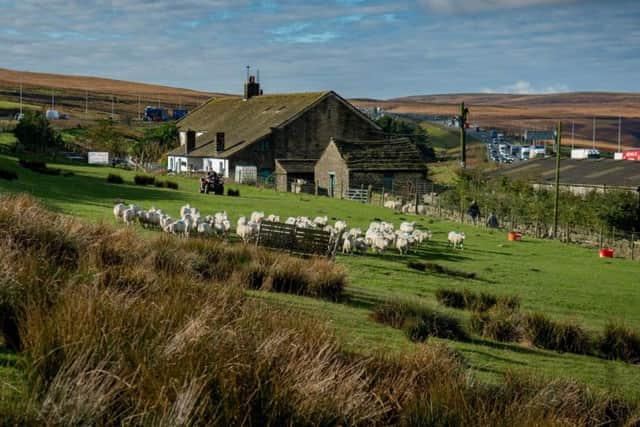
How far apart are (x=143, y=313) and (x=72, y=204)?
808 inches

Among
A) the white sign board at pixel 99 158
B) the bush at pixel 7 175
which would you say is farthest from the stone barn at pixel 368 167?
the bush at pixel 7 175

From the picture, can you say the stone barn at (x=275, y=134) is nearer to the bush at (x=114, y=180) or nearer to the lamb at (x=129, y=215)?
the bush at (x=114, y=180)

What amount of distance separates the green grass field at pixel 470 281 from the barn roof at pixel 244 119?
83.2 feet

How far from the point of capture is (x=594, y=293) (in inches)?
980

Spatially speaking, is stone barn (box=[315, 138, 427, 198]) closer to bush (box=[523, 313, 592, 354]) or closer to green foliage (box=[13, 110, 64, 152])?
green foliage (box=[13, 110, 64, 152])

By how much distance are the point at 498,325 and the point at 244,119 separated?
6751 cm

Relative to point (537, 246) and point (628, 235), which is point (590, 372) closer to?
point (537, 246)

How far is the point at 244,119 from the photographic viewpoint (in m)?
81.9

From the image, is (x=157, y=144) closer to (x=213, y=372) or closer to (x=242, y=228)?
(x=242, y=228)

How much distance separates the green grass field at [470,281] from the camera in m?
13.5

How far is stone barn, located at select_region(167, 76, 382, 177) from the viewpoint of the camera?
7200 cm

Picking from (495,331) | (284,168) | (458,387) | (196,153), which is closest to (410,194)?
(284,168)

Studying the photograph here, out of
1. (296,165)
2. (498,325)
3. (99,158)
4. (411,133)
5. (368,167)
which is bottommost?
(498,325)

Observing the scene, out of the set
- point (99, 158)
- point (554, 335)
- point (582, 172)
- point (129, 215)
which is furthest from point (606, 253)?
point (99, 158)
